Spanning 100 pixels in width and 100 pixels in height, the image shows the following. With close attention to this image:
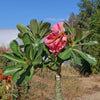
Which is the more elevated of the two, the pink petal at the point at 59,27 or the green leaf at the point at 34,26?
the green leaf at the point at 34,26

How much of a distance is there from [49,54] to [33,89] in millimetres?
3162

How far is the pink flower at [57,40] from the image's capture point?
2.39ft

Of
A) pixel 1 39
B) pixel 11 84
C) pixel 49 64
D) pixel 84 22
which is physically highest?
pixel 84 22

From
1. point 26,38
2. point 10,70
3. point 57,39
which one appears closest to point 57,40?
point 57,39

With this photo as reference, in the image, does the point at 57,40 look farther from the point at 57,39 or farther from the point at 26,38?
the point at 26,38

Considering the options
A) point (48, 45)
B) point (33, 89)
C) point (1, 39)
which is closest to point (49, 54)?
point (48, 45)

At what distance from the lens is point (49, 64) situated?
30.5 inches

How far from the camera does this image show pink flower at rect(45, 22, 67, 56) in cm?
73

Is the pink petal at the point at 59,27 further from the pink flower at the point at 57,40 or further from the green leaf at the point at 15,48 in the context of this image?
the green leaf at the point at 15,48

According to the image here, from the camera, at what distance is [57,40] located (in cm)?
73

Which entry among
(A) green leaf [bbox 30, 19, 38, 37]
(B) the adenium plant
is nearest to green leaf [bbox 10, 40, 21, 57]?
(B) the adenium plant

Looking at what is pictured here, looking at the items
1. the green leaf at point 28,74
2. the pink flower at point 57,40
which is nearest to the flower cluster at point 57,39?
the pink flower at point 57,40

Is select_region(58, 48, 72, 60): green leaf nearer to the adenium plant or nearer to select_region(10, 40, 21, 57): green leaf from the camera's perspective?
the adenium plant

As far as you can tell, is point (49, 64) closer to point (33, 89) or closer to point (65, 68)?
point (33, 89)
